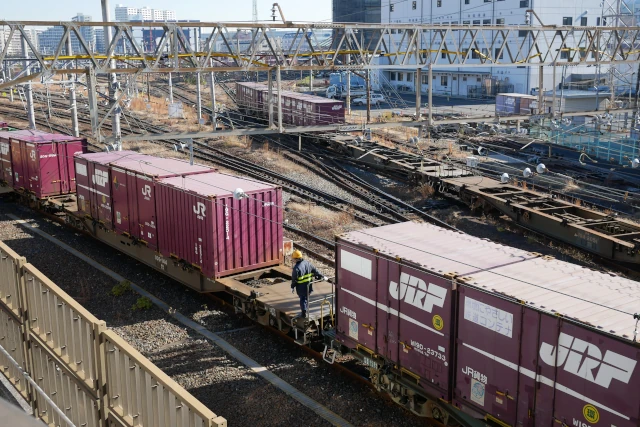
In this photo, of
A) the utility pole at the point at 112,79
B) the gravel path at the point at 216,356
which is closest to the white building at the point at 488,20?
the utility pole at the point at 112,79

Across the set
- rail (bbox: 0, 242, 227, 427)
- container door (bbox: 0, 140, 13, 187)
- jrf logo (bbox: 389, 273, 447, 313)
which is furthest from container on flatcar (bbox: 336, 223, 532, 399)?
container door (bbox: 0, 140, 13, 187)

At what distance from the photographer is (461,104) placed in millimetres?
63969

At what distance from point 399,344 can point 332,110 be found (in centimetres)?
2991

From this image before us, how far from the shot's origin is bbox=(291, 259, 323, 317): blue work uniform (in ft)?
41.5

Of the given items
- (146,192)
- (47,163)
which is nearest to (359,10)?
(47,163)

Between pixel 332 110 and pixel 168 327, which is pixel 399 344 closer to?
pixel 168 327

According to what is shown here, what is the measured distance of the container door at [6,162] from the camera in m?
26.4

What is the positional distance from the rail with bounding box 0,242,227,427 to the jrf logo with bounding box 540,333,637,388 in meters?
4.70

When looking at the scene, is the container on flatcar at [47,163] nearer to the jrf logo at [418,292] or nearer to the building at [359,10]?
the jrf logo at [418,292]

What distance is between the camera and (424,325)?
32.9ft

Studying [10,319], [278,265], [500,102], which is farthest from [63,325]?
[500,102]

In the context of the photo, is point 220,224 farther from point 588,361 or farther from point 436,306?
point 588,361

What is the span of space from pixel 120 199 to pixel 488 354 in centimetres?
1255

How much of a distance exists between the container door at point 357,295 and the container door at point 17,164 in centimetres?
1750
